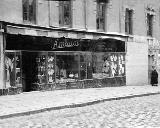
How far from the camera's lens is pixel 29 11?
19.9 m

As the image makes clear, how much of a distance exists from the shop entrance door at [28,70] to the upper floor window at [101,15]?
5.97 metres

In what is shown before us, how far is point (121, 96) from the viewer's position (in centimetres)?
1862

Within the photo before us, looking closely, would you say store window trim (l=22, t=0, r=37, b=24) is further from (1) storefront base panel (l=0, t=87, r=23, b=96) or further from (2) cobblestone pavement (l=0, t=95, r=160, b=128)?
(2) cobblestone pavement (l=0, t=95, r=160, b=128)

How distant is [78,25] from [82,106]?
8468 mm

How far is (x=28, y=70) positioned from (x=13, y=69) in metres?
1.95

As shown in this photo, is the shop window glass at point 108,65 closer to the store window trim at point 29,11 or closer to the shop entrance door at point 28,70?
the shop entrance door at point 28,70

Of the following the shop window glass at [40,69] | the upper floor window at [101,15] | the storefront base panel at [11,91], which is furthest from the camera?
the upper floor window at [101,15]

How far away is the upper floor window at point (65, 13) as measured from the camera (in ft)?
71.3

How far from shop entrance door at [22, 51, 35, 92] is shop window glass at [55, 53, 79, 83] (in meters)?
1.55

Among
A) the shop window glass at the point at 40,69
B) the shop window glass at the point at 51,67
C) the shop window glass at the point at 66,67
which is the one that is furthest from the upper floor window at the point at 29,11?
the shop window glass at the point at 66,67

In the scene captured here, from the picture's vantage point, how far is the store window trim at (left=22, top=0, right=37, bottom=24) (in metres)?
19.6

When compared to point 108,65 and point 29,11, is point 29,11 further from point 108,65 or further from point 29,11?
point 108,65

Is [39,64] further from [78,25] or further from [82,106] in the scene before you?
[82,106]

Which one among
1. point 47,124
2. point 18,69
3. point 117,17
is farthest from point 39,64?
point 47,124
